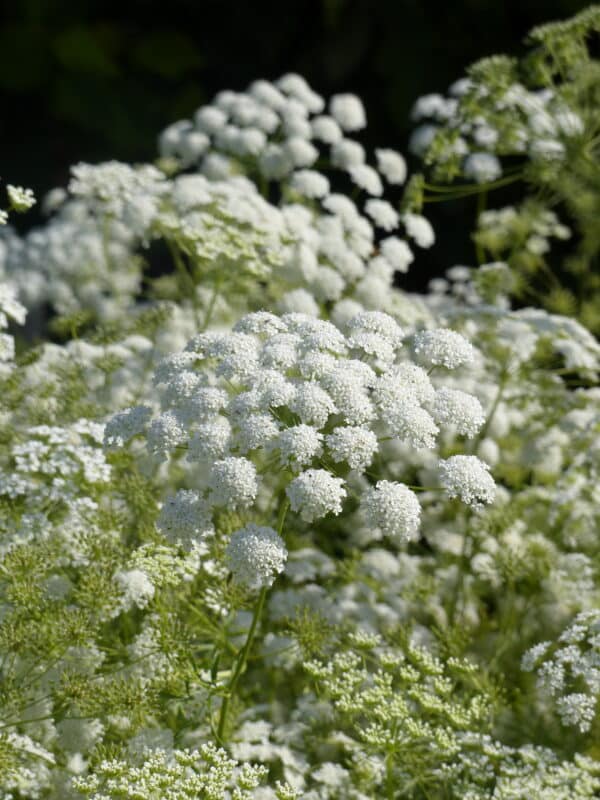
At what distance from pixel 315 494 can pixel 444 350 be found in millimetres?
650

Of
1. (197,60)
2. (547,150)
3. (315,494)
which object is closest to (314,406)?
(315,494)

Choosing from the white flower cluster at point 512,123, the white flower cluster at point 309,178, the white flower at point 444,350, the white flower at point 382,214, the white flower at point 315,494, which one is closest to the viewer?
the white flower at point 315,494

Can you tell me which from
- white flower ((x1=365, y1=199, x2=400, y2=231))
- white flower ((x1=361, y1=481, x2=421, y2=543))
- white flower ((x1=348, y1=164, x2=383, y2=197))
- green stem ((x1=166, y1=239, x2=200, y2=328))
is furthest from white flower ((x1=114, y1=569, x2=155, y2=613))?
white flower ((x1=348, y1=164, x2=383, y2=197))

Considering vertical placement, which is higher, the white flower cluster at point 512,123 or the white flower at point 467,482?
the white flower cluster at point 512,123

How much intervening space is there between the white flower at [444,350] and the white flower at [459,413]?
0.13 meters

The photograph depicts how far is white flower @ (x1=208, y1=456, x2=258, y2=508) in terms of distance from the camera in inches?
98.7

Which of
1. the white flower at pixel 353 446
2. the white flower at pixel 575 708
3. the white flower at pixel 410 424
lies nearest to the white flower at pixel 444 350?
the white flower at pixel 410 424

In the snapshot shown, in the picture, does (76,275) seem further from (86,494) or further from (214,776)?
(214,776)

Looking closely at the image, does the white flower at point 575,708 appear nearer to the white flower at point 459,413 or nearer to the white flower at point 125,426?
the white flower at point 459,413

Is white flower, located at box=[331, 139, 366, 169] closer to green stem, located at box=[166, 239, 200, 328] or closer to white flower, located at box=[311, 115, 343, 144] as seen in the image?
white flower, located at box=[311, 115, 343, 144]

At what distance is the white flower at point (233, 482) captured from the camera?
98.7 inches

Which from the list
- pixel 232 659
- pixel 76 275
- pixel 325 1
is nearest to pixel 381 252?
pixel 76 275

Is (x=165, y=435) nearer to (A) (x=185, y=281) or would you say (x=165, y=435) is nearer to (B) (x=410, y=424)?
(B) (x=410, y=424)

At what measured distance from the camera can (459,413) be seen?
2719 mm
